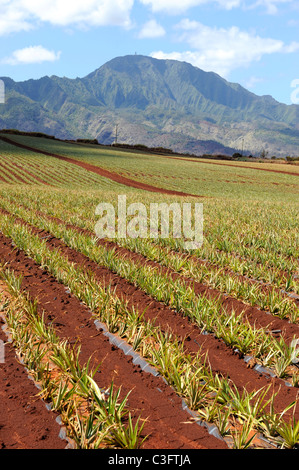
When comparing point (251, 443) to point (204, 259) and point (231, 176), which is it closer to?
point (204, 259)

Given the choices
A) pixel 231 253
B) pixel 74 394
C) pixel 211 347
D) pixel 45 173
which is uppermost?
pixel 45 173

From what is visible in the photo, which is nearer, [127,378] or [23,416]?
[23,416]

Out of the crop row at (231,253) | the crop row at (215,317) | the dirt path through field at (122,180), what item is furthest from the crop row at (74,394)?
the dirt path through field at (122,180)

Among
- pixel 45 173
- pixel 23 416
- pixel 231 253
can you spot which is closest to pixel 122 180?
pixel 45 173

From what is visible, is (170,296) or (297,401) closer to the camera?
(297,401)

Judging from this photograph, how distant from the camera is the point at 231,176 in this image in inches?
2210

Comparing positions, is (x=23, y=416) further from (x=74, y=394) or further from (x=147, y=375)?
(x=147, y=375)

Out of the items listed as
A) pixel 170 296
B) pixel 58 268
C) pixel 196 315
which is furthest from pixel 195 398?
pixel 58 268

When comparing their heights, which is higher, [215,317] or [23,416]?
[215,317]

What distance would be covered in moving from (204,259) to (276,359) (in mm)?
4531

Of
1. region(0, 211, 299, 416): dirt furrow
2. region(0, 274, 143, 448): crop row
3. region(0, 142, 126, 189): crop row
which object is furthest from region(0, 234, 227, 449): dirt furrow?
region(0, 142, 126, 189): crop row

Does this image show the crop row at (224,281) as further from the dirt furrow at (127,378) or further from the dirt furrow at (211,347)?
the dirt furrow at (127,378)

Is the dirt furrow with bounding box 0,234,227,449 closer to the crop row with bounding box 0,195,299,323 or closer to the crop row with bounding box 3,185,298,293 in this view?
the crop row with bounding box 0,195,299,323

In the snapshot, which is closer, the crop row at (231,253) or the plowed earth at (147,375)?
the plowed earth at (147,375)
